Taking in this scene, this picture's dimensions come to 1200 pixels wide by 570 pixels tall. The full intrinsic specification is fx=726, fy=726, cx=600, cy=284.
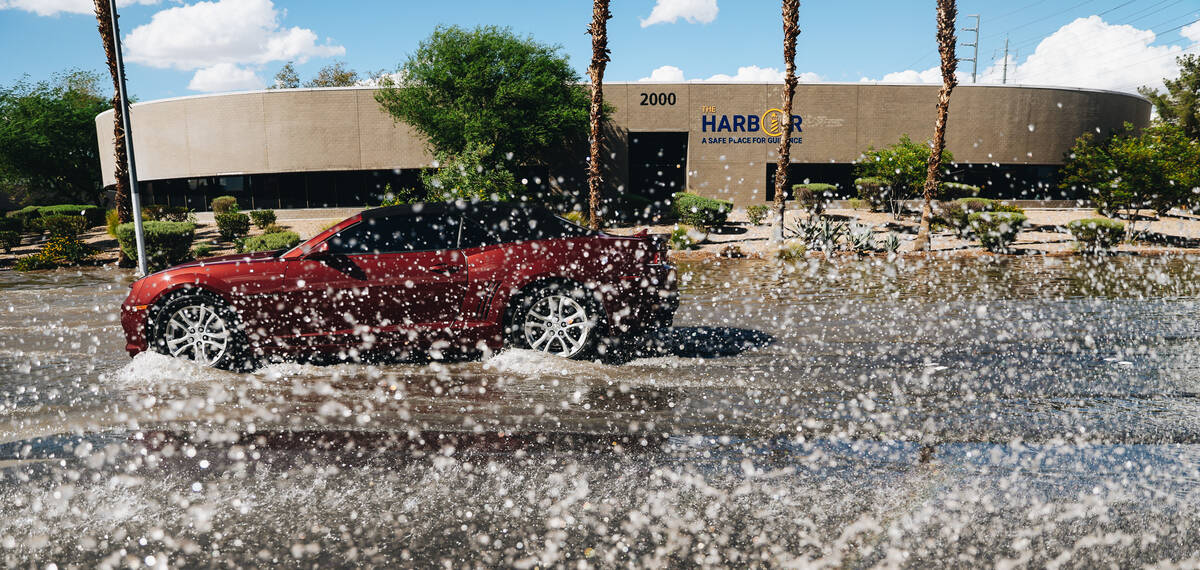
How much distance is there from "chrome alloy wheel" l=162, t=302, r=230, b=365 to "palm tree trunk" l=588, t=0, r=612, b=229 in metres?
16.1

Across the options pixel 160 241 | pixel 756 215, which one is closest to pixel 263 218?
pixel 160 241

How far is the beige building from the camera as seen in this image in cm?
3250

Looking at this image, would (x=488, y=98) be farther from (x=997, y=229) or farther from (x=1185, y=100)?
(x=1185, y=100)

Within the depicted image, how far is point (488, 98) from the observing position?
93.9 feet

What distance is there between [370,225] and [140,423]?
7.80 ft

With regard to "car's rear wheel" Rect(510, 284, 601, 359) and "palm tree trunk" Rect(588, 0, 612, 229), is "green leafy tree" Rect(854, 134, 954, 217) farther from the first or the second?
"car's rear wheel" Rect(510, 284, 601, 359)

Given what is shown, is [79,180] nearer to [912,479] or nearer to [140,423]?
[140,423]

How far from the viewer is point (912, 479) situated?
390 cm

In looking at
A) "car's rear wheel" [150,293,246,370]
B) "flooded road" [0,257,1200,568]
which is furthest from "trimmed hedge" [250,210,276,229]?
"car's rear wheel" [150,293,246,370]

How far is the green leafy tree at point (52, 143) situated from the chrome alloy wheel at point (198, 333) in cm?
4678

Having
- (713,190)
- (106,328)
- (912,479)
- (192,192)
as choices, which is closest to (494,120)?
(713,190)

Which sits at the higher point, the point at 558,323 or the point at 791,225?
the point at 558,323

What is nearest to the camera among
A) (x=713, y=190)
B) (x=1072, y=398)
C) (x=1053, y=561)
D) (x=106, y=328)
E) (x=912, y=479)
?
(x=1053, y=561)

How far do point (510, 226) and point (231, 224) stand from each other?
2509cm
